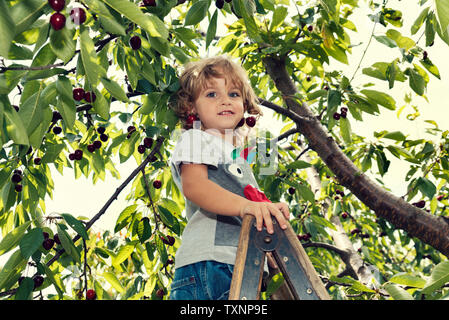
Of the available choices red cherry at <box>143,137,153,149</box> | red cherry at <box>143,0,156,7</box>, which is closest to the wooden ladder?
red cherry at <box>143,0,156,7</box>

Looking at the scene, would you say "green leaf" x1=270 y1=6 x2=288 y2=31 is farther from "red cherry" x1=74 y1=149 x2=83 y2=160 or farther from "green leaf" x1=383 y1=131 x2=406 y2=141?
"red cherry" x1=74 y1=149 x2=83 y2=160

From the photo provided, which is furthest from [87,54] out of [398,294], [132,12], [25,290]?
[398,294]

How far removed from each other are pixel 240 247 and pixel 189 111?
1.03 metres

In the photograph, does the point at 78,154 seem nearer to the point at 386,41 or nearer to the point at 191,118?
the point at 191,118

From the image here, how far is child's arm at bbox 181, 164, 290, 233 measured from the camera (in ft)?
4.64

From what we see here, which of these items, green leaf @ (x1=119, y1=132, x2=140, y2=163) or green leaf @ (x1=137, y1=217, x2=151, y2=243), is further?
green leaf @ (x1=119, y1=132, x2=140, y2=163)

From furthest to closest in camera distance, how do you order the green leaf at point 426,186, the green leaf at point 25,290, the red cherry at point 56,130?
the red cherry at point 56,130, the green leaf at point 426,186, the green leaf at point 25,290

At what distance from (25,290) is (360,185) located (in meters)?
1.98

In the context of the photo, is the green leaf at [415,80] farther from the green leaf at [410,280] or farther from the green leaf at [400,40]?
the green leaf at [410,280]

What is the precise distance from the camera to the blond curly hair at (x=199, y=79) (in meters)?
2.17

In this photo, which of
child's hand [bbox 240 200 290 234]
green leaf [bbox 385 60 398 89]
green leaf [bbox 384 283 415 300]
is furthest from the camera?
green leaf [bbox 385 60 398 89]

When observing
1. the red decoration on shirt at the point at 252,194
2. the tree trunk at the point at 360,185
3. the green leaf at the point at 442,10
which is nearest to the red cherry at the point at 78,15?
the red decoration on shirt at the point at 252,194

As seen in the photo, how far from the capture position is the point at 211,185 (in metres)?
1.67

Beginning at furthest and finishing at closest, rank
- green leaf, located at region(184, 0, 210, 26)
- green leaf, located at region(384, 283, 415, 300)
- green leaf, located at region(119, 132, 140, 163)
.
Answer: green leaf, located at region(119, 132, 140, 163) → green leaf, located at region(184, 0, 210, 26) → green leaf, located at region(384, 283, 415, 300)
